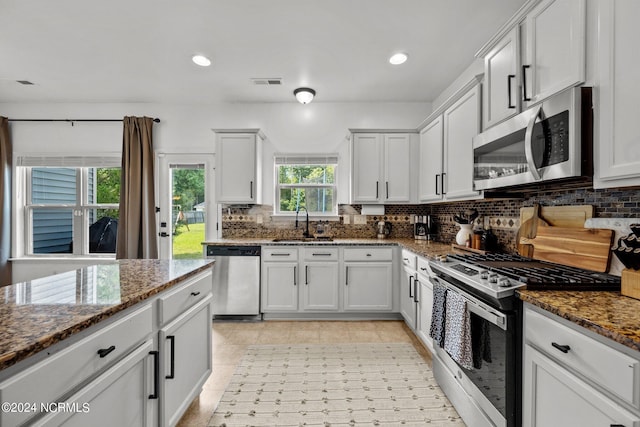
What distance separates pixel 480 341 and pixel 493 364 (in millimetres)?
142

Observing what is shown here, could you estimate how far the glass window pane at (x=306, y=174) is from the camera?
13.5 ft

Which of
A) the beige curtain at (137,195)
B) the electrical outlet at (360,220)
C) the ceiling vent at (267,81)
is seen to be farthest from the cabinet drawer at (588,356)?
the beige curtain at (137,195)

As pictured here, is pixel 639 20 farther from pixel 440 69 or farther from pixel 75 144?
pixel 75 144

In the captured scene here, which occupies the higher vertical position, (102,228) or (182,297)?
(102,228)

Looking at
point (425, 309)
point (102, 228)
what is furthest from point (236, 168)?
point (425, 309)

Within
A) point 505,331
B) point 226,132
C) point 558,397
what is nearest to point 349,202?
point 226,132

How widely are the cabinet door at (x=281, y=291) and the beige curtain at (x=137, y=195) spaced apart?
5.32 ft

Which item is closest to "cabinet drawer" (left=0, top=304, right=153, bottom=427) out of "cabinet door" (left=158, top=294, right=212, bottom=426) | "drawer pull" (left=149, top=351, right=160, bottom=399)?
"drawer pull" (left=149, top=351, right=160, bottom=399)

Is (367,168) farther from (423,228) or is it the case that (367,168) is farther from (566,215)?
→ (566,215)

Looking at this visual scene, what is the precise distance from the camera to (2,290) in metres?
1.27

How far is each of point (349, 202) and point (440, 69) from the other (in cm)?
175

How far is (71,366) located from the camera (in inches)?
35.3

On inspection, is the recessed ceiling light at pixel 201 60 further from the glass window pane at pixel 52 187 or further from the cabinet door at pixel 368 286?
the glass window pane at pixel 52 187

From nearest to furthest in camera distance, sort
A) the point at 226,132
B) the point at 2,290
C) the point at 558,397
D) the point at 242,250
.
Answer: the point at 558,397, the point at 2,290, the point at 242,250, the point at 226,132
